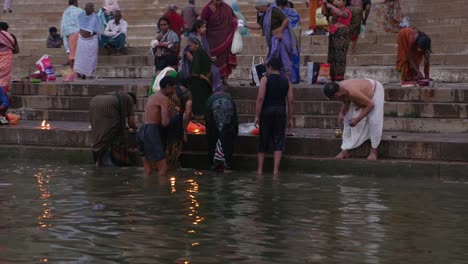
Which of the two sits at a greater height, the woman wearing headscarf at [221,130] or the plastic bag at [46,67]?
the plastic bag at [46,67]

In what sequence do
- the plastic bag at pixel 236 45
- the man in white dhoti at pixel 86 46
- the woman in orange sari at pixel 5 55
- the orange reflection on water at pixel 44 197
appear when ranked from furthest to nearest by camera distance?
the man in white dhoti at pixel 86 46, the woman in orange sari at pixel 5 55, the plastic bag at pixel 236 45, the orange reflection on water at pixel 44 197

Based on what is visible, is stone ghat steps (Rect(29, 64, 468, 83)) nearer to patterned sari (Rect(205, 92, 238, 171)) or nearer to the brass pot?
the brass pot

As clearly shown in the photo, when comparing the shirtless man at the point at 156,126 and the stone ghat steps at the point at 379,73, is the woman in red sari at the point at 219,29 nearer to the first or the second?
the stone ghat steps at the point at 379,73

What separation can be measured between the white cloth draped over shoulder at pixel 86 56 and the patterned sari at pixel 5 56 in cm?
210

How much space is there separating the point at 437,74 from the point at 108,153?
531 centimetres

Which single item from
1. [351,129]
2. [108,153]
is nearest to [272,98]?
[351,129]

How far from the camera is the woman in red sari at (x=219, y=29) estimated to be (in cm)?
1423

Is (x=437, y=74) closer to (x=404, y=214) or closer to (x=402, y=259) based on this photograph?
(x=404, y=214)

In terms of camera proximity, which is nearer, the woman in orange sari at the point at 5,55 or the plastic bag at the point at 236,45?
the plastic bag at the point at 236,45

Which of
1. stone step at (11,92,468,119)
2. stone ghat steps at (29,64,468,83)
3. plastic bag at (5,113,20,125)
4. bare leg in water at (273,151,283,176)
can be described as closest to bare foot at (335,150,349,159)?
bare leg in water at (273,151,283,176)

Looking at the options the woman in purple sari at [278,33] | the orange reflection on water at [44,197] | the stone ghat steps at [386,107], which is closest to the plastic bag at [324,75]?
the stone ghat steps at [386,107]

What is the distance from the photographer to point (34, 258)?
7324mm

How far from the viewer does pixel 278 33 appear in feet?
44.7

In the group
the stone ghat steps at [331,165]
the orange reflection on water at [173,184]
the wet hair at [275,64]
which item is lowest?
the orange reflection on water at [173,184]
